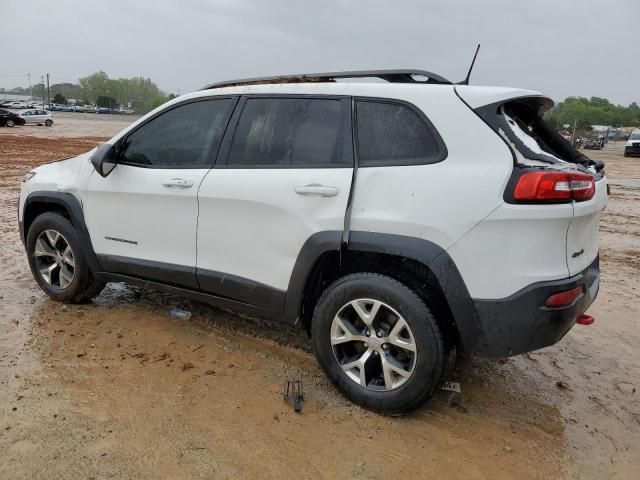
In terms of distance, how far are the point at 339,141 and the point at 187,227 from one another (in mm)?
1215

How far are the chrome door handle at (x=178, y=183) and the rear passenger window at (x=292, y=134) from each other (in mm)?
316

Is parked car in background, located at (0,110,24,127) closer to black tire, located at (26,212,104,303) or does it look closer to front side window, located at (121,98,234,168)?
black tire, located at (26,212,104,303)

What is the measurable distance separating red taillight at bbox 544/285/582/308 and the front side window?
2.22 m

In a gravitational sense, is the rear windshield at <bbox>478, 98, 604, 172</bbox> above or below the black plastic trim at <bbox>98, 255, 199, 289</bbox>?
above

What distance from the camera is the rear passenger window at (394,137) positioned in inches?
112

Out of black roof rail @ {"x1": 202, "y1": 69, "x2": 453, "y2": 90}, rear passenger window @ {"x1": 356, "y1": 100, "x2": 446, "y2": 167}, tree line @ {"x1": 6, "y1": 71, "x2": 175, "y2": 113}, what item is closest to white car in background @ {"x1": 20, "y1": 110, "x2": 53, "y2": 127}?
black roof rail @ {"x1": 202, "y1": 69, "x2": 453, "y2": 90}

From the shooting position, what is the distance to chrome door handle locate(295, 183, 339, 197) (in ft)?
9.83

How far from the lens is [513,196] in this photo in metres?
2.58

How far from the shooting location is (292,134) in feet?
10.8

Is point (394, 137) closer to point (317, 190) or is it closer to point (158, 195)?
point (317, 190)

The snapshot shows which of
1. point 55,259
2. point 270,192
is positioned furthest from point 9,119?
point 270,192

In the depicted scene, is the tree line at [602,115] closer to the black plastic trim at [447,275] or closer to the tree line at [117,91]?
the tree line at [117,91]

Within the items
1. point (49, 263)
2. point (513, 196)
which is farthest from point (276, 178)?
point (49, 263)

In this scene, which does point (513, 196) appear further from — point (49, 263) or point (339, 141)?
point (49, 263)
